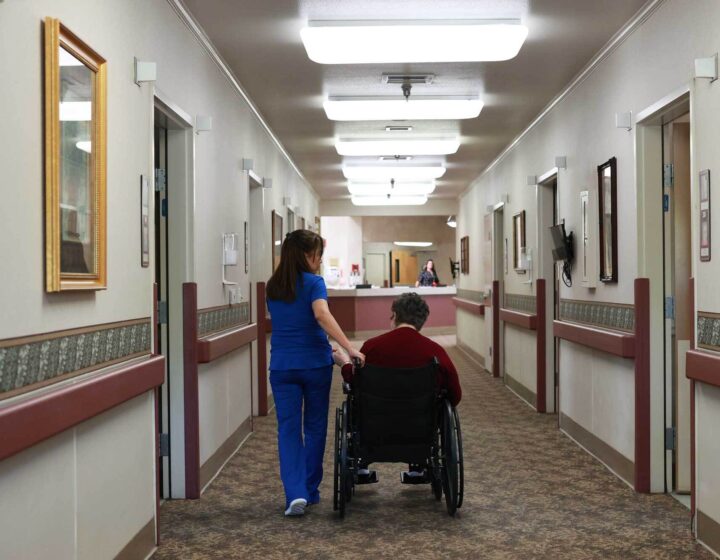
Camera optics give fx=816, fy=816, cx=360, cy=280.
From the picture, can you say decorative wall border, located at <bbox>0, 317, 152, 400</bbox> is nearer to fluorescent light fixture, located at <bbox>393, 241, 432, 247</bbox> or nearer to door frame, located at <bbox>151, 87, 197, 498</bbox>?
door frame, located at <bbox>151, 87, 197, 498</bbox>

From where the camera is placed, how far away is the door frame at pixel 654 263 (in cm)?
461

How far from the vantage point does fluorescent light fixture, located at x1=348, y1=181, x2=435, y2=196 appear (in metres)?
11.9

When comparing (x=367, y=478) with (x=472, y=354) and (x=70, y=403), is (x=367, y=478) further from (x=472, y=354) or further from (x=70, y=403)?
(x=472, y=354)

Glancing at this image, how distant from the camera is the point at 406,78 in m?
6.08

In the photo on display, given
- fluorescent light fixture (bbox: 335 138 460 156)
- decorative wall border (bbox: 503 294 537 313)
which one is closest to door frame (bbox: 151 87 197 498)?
fluorescent light fixture (bbox: 335 138 460 156)

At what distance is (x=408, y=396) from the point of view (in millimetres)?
3896

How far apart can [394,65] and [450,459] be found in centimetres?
302

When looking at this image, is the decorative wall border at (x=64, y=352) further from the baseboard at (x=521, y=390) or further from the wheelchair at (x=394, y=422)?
the baseboard at (x=521, y=390)

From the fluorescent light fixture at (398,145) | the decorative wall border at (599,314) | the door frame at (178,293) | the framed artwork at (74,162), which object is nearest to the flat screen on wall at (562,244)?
the decorative wall border at (599,314)

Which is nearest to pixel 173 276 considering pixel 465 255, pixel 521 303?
pixel 521 303

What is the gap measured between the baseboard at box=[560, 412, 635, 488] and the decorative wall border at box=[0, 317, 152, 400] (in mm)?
2951

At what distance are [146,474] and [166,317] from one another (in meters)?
1.15

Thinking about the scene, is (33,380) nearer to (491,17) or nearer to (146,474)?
(146,474)

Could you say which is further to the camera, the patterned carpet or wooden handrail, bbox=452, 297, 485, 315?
wooden handrail, bbox=452, 297, 485, 315
